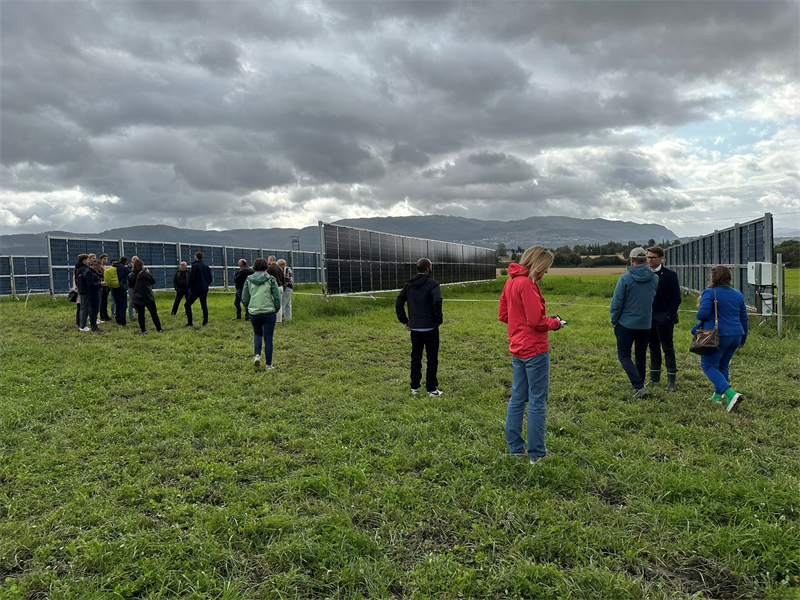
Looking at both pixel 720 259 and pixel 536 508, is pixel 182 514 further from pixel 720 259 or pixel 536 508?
pixel 720 259

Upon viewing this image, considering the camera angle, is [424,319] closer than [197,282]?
Yes

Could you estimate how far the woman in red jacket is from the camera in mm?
4520

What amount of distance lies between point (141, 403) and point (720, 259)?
1826cm

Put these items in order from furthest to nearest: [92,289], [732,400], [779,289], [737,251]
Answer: [737,251] < [92,289] < [779,289] < [732,400]

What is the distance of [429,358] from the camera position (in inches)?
286

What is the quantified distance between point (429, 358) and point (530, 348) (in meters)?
2.89

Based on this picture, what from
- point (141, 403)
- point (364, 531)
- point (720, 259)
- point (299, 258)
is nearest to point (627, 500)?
point (364, 531)

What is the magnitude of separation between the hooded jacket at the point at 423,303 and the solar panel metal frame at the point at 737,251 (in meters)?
10.1

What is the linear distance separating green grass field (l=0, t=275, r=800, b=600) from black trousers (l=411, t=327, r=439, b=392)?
0.44 metres

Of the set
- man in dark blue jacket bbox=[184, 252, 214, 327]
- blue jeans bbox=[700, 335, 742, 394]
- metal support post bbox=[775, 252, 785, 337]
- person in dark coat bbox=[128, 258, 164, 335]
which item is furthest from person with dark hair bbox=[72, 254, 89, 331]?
metal support post bbox=[775, 252, 785, 337]

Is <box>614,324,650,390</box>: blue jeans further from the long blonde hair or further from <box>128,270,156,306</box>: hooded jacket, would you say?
<box>128,270,156,306</box>: hooded jacket

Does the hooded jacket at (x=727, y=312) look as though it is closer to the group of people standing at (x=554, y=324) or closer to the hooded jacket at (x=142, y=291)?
the group of people standing at (x=554, y=324)

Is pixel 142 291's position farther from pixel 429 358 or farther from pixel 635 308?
pixel 635 308

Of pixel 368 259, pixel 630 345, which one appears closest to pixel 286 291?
pixel 368 259
